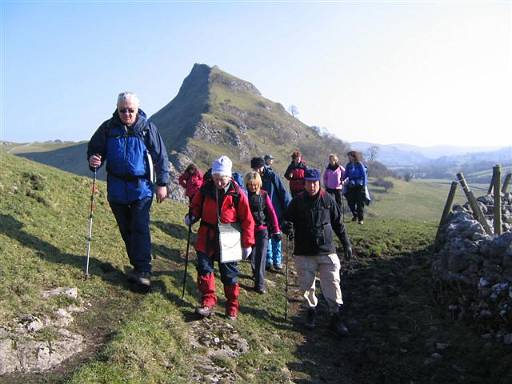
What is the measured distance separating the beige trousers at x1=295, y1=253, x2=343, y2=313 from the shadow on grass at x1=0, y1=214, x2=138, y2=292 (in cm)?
343

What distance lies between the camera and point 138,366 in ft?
20.4

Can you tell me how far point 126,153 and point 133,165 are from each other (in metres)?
0.25

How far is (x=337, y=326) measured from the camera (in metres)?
9.86

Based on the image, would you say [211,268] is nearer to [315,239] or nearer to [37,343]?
[315,239]

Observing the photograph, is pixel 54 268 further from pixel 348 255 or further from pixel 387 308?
pixel 387 308

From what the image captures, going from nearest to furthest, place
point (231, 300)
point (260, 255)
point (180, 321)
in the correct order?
1. point (180, 321)
2. point (231, 300)
3. point (260, 255)

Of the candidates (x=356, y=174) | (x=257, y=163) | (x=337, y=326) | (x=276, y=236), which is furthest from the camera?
(x=356, y=174)

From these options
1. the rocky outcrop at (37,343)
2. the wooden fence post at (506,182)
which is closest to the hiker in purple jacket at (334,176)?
the wooden fence post at (506,182)

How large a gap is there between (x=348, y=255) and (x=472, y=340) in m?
2.82

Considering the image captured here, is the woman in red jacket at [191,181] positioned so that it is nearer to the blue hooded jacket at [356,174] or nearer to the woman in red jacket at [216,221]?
the blue hooded jacket at [356,174]

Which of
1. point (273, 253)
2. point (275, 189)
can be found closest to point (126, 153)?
point (275, 189)

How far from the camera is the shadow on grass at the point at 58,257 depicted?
8695mm

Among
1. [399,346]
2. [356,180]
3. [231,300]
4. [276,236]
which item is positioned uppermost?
[356,180]

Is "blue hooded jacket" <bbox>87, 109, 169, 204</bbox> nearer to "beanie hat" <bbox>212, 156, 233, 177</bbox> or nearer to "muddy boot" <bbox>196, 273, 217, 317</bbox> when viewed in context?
"beanie hat" <bbox>212, 156, 233, 177</bbox>
